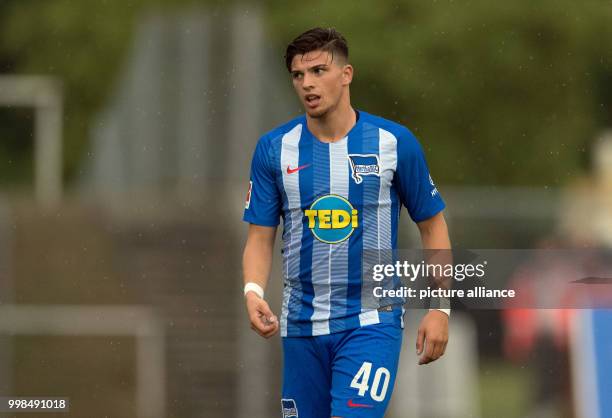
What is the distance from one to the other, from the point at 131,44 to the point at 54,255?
10.6 ft

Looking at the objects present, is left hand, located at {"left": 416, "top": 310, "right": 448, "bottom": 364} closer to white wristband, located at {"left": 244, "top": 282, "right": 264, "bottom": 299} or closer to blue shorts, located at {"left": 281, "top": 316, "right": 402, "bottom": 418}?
blue shorts, located at {"left": 281, "top": 316, "right": 402, "bottom": 418}

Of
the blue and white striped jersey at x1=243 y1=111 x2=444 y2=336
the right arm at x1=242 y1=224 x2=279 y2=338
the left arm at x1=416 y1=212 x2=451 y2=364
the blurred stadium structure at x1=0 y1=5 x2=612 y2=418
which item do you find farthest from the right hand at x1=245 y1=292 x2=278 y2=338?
the blurred stadium structure at x1=0 y1=5 x2=612 y2=418

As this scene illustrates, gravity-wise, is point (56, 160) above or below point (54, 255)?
above

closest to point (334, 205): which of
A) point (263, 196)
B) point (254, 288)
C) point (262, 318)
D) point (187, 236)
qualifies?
point (263, 196)

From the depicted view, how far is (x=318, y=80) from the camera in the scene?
5758mm

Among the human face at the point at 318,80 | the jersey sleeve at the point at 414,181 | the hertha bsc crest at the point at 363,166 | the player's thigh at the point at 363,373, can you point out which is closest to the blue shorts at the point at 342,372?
the player's thigh at the point at 363,373

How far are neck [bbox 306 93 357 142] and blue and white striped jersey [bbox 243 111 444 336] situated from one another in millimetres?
24

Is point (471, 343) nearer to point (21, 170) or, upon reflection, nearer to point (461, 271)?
point (21, 170)

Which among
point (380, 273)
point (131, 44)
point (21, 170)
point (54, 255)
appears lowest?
point (380, 273)

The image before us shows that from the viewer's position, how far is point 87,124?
57.1ft

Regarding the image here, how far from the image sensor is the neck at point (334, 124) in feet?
19.3

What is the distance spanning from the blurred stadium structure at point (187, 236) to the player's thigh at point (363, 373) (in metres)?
7.03

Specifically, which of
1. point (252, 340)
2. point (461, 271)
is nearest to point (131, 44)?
point (252, 340)

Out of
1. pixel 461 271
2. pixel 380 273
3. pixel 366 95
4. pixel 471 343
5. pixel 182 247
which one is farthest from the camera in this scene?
pixel 366 95
